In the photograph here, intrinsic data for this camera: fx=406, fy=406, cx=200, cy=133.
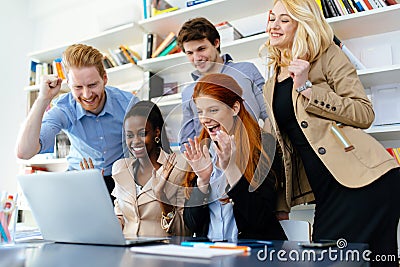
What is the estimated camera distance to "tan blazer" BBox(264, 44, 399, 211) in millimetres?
1235

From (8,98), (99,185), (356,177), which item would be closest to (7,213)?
(99,185)

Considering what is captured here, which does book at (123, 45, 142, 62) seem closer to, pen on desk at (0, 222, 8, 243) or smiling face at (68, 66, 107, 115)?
smiling face at (68, 66, 107, 115)

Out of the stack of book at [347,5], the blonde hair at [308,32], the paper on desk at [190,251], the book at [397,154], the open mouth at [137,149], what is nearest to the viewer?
the paper on desk at [190,251]

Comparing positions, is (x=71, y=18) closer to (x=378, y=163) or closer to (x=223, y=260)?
(x=378, y=163)

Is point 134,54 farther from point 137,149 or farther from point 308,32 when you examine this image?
point 137,149

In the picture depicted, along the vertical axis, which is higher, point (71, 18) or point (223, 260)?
point (71, 18)

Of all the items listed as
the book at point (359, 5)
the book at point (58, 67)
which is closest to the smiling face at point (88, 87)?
the book at point (359, 5)

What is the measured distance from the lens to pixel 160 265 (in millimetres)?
545

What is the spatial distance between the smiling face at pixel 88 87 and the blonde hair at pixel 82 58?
0.06 ft

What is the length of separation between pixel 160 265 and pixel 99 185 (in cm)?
29

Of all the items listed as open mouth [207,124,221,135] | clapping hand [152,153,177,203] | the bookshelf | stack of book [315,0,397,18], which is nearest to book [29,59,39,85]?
the bookshelf

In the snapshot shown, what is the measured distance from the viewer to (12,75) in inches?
140

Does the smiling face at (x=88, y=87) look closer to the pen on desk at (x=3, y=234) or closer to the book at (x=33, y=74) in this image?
the pen on desk at (x=3, y=234)

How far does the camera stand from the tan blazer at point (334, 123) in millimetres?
1235
